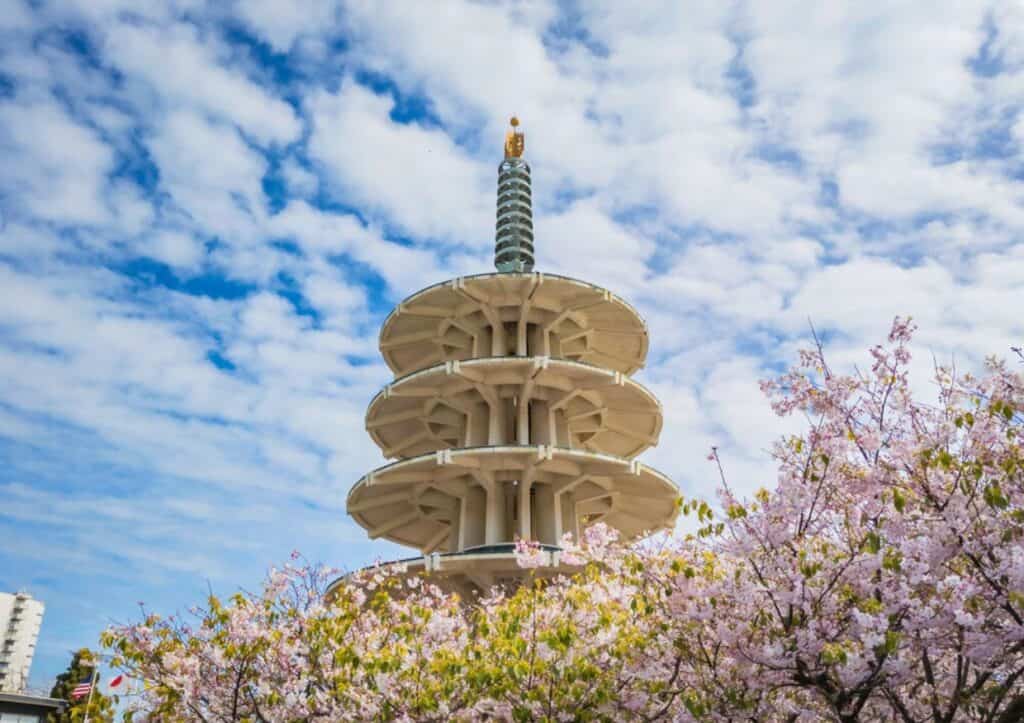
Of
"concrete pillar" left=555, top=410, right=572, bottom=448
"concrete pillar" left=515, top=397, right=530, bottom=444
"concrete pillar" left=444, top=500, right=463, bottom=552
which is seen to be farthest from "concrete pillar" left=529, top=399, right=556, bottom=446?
"concrete pillar" left=444, top=500, right=463, bottom=552

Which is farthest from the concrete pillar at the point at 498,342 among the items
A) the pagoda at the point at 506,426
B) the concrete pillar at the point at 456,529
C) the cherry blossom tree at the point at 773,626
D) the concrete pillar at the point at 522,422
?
the cherry blossom tree at the point at 773,626

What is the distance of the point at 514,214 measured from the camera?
51.8 meters

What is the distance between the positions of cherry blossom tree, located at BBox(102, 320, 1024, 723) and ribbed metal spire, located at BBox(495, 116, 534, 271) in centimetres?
3335

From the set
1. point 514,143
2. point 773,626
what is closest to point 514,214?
point 514,143

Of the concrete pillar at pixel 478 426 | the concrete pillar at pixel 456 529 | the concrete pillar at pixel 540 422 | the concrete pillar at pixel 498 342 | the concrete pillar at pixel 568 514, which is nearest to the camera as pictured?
the concrete pillar at pixel 568 514

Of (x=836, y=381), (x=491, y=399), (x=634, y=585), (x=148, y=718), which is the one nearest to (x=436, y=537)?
(x=491, y=399)

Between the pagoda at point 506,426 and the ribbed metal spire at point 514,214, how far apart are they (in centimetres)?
808

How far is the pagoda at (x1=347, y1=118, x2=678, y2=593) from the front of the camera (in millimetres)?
35594

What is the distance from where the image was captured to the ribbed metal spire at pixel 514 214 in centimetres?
5019

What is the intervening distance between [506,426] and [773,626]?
1079 inches

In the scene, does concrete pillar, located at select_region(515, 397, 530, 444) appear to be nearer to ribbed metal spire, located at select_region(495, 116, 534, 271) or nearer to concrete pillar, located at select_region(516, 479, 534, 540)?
concrete pillar, located at select_region(516, 479, 534, 540)

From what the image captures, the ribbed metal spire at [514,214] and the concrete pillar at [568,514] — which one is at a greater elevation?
the ribbed metal spire at [514,214]

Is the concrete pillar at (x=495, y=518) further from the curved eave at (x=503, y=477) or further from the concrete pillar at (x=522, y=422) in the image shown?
the concrete pillar at (x=522, y=422)

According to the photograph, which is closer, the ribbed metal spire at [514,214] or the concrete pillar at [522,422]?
the concrete pillar at [522,422]
